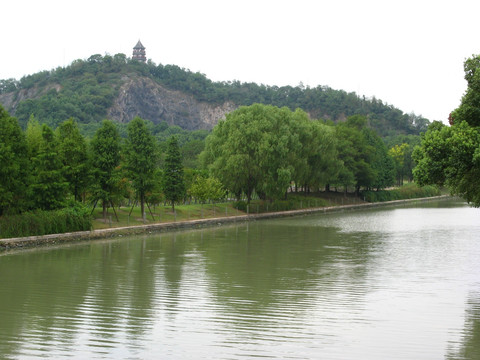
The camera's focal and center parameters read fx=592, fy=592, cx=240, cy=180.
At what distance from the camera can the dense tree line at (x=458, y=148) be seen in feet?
74.9

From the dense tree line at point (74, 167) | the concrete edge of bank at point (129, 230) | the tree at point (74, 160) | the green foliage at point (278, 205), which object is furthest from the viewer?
the green foliage at point (278, 205)

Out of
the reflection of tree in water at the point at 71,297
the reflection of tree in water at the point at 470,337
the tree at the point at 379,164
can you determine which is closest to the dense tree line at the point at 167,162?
the tree at the point at 379,164

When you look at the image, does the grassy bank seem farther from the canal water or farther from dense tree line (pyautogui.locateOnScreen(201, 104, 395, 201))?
the canal water

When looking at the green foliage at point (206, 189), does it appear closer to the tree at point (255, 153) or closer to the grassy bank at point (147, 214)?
the grassy bank at point (147, 214)

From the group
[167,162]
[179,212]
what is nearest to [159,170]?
[167,162]

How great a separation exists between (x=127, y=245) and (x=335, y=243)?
14286mm

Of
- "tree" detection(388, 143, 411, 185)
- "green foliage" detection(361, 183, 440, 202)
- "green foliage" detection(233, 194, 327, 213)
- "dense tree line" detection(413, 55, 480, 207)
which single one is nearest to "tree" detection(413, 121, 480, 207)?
"dense tree line" detection(413, 55, 480, 207)

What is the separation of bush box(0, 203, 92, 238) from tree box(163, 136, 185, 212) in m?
12.9

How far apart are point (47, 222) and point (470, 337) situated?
30.8m

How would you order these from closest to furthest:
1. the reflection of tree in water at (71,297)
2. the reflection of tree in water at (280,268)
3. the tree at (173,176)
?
the reflection of tree in water at (71,297) < the reflection of tree in water at (280,268) < the tree at (173,176)

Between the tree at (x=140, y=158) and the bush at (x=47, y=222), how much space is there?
724cm

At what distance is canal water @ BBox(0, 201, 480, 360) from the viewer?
1482cm

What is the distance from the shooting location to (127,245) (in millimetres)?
39906

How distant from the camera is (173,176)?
5662 centimetres
